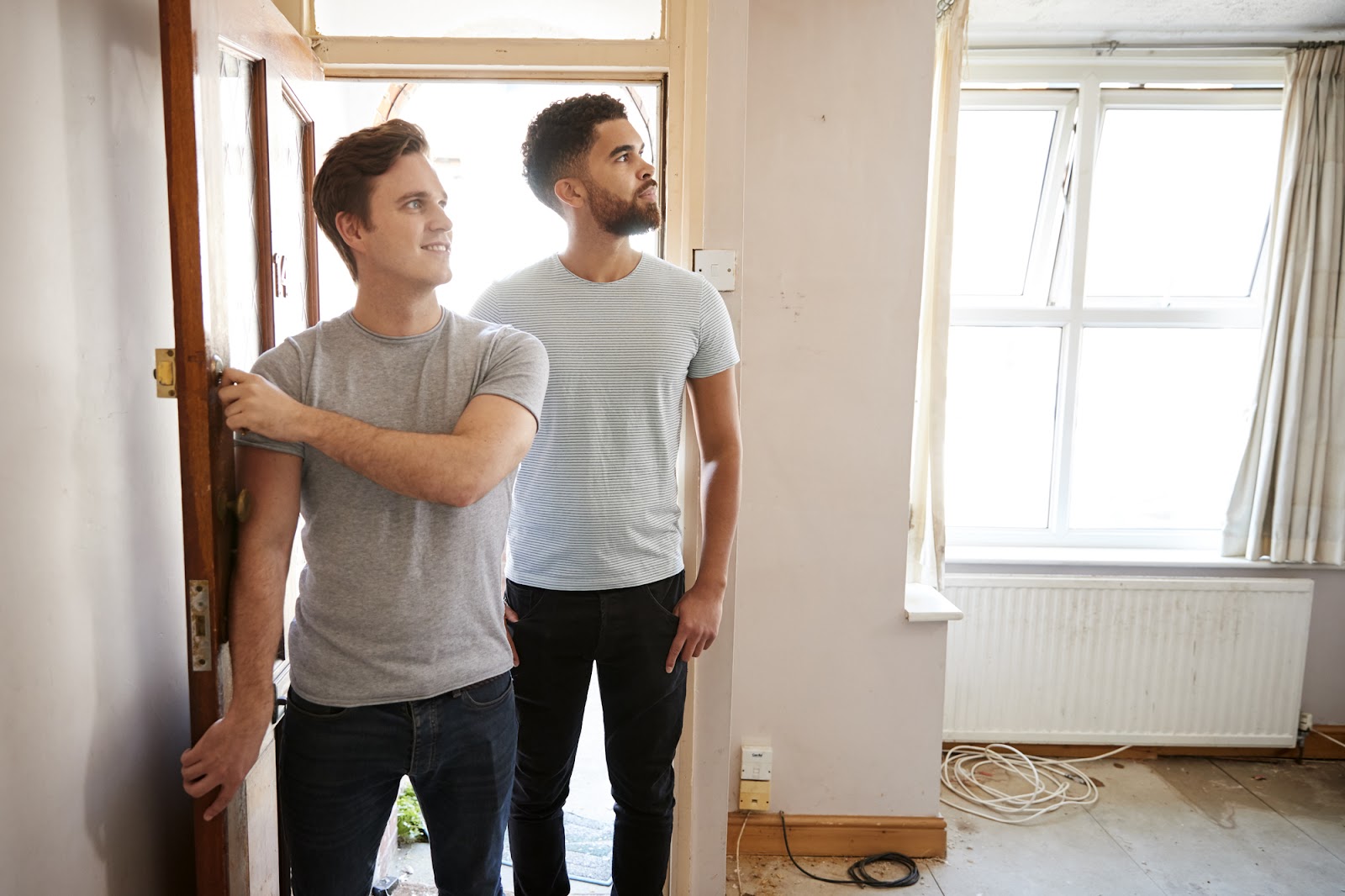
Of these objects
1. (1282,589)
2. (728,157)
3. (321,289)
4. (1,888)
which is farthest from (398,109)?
(1282,589)

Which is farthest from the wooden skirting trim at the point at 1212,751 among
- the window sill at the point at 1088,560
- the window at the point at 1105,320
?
the window at the point at 1105,320

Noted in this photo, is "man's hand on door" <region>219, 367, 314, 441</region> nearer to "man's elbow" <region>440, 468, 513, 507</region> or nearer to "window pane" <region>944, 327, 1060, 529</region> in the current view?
"man's elbow" <region>440, 468, 513, 507</region>

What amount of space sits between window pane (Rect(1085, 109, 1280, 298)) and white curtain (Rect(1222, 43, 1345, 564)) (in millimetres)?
295

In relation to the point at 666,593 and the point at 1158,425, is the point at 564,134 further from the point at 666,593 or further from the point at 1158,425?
the point at 1158,425

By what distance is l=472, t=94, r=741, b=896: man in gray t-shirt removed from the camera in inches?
58.7

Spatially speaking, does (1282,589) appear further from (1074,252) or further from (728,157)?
(728,157)

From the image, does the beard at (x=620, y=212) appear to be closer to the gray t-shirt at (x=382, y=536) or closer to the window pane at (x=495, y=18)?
the gray t-shirt at (x=382, y=536)

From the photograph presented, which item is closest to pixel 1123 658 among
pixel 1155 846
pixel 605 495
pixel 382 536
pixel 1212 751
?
pixel 1212 751

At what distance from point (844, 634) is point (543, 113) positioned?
1598 millimetres

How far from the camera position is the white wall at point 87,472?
967mm

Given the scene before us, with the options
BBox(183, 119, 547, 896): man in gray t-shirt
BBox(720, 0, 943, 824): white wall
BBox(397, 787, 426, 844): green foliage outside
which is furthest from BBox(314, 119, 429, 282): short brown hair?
BBox(397, 787, 426, 844): green foliage outside

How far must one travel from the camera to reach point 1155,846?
248cm

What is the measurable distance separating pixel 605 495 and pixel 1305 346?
9.06ft

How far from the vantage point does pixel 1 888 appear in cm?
95
